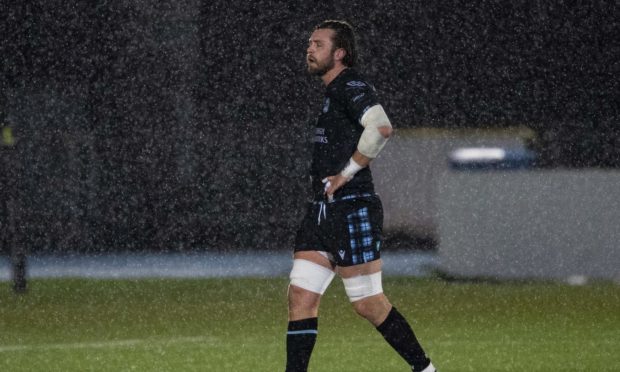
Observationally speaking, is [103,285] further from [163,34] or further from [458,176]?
[163,34]

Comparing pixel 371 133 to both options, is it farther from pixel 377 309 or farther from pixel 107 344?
pixel 107 344

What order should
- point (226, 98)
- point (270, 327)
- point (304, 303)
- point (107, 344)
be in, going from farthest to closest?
point (226, 98) < point (270, 327) < point (107, 344) < point (304, 303)

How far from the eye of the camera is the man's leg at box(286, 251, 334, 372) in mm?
6098

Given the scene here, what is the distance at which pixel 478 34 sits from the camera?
2294 centimetres

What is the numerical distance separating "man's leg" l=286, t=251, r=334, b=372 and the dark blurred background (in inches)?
487

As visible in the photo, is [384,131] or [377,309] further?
[377,309]

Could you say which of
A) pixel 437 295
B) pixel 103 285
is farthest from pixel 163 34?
pixel 437 295

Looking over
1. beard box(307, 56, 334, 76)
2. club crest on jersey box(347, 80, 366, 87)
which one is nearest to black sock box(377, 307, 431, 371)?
club crest on jersey box(347, 80, 366, 87)

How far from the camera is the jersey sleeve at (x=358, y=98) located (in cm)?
595

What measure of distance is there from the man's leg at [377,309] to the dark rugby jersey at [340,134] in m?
0.39

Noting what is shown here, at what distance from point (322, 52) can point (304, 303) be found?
1241mm

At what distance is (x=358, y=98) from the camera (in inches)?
235

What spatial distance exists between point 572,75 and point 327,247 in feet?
53.7

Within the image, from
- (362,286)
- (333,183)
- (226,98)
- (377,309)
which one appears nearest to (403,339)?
(377,309)
